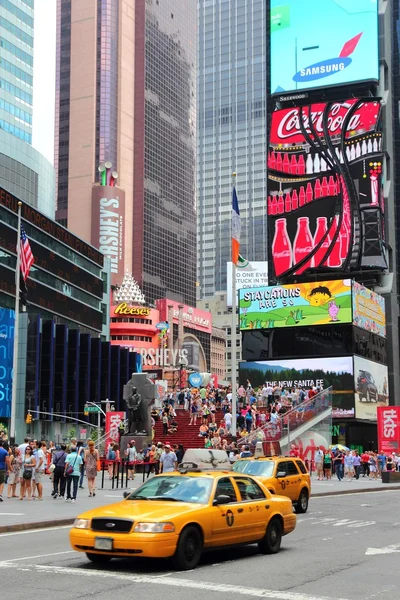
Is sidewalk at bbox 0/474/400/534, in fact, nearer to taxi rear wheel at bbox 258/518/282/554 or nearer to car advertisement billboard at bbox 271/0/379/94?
taxi rear wheel at bbox 258/518/282/554

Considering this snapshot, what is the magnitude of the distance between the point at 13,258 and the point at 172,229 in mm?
115002

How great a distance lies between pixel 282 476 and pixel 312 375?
5722 centimetres

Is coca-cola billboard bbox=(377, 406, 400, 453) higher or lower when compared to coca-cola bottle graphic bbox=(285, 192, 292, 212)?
lower

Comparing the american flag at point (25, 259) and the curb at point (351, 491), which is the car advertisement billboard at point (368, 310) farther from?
the american flag at point (25, 259)

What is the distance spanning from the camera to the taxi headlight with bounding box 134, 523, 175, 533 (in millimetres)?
11797

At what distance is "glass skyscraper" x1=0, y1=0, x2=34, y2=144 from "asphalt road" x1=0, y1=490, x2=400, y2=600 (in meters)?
90.4

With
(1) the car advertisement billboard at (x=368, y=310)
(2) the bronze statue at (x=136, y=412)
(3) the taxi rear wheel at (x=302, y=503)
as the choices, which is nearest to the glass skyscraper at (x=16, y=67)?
(1) the car advertisement billboard at (x=368, y=310)

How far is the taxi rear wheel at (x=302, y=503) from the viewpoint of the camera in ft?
77.8

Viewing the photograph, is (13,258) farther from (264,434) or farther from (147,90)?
(147,90)

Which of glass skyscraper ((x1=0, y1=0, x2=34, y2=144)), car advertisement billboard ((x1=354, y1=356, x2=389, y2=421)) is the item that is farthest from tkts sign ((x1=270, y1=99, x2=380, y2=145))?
glass skyscraper ((x1=0, y1=0, x2=34, y2=144))

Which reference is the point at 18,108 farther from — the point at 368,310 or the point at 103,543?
the point at 103,543

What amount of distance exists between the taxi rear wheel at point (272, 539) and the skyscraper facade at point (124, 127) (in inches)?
5931

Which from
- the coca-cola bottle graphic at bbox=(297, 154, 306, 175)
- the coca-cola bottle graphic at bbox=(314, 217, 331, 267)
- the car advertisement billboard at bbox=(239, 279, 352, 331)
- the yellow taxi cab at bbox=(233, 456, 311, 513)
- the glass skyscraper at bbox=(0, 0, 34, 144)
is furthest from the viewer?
the glass skyscraper at bbox=(0, 0, 34, 144)

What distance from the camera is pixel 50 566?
1276 cm
